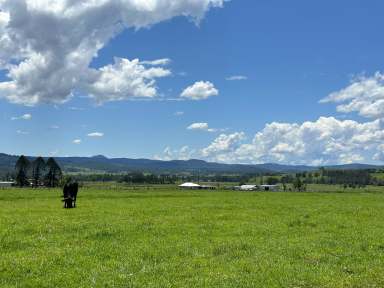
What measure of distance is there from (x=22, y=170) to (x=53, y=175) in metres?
11.4

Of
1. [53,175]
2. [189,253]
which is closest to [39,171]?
[53,175]

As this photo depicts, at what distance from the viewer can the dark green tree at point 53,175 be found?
18801 centimetres

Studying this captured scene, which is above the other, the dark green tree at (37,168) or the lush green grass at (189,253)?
the dark green tree at (37,168)

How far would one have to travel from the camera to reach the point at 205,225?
2902 centimetres

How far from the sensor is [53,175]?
19138 cm

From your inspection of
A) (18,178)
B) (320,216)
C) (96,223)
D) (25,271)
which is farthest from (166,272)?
(18,178)

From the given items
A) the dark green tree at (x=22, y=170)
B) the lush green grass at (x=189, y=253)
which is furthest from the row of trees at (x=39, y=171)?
the lush green grass at (x=189, y=253)

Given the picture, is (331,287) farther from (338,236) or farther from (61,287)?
(338,236)

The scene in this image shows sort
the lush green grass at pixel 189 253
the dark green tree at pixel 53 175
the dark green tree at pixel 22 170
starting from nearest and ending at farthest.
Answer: the lush green grass at pixel 189 253, the dark green tree at pixel 22 170, the dark green tree at pixel 53 175

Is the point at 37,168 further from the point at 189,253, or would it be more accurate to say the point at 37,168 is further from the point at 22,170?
the point at 189,253

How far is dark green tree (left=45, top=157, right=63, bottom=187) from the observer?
188 meters

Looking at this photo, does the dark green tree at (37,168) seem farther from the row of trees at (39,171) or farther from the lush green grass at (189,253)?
the lush green grass at (189,253)

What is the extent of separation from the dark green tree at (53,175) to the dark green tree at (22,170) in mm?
7737

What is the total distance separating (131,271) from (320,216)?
22.8 metres
